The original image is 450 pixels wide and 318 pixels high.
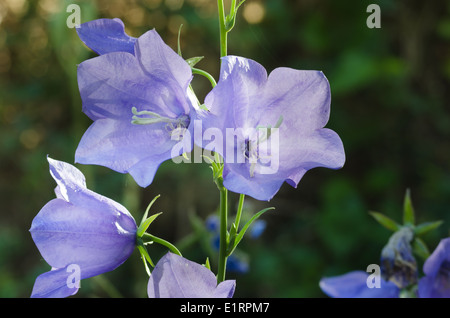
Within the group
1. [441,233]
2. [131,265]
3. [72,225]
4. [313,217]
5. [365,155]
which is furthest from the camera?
[365,155]

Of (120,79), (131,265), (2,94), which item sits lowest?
(131,265)

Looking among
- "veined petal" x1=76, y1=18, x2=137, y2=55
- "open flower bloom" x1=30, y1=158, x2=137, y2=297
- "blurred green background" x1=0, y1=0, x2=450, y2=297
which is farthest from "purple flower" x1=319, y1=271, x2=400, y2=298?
"blurred green background" x1=0, y1=0, x2=450, y2=297

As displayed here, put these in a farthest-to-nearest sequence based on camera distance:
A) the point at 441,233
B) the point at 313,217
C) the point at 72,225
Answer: the point at 313,217 → the point at 441,233 → the point at 72,225

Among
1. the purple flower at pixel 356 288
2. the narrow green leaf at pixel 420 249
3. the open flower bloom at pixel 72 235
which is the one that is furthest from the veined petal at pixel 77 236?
the narrow green leaf at pixel 420 249

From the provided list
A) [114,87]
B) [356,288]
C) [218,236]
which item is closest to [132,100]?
[114,87]

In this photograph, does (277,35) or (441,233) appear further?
(277,35)

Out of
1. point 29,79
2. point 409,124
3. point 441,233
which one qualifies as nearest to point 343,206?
point 441,233

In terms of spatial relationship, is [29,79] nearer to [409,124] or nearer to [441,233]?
[409,124]

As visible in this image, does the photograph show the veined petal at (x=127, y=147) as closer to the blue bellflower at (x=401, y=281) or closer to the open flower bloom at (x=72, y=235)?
the open flower bloom at (x=72, y=235)
